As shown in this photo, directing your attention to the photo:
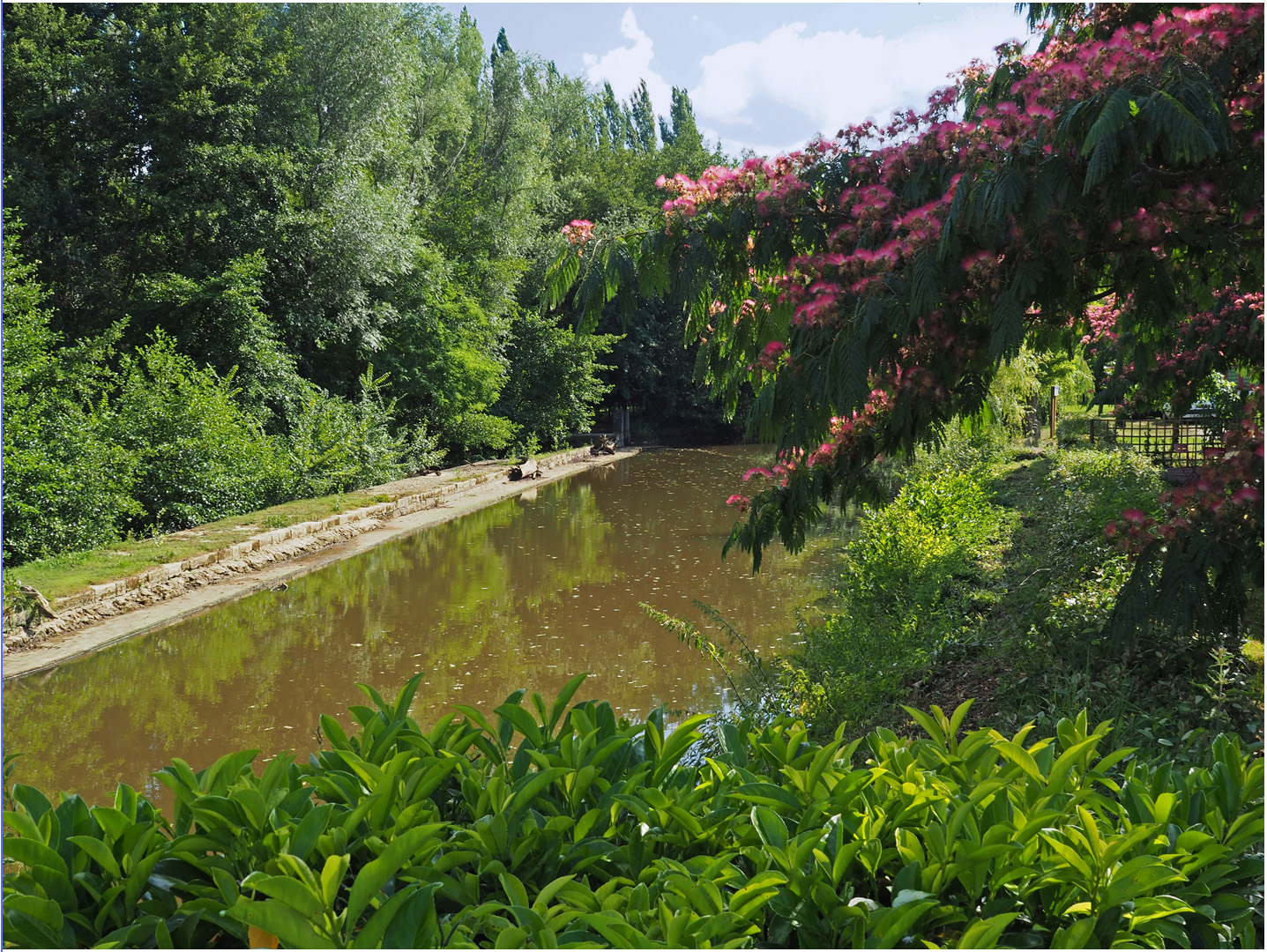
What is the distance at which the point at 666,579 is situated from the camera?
9602 millimetres

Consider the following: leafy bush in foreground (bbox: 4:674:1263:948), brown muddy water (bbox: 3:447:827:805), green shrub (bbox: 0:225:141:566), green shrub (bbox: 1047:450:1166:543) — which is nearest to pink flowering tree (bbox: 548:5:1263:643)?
leafy bush in foreground (bbox: 4:674:1263:948)

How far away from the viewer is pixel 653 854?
1925mm

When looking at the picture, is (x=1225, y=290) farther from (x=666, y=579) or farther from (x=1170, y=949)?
(x=666, y=579)

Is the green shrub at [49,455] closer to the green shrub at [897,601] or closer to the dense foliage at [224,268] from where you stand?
the dense foliage at [224,268]

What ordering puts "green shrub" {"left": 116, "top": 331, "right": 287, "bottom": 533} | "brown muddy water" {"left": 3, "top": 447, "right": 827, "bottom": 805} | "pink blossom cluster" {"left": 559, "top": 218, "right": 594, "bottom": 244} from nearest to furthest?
1. "pink blossom cluster" {"left": 559, "top": 218, "right": 594, "bottom": 244}
2. "brown muddy water" {"left": 3, "top": 447, "right": 827, "bottom": 805}
3. "green shrub" {"left": 116, "top": 331, "right": 287, "bottom": 533}

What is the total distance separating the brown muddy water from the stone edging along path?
0.25m

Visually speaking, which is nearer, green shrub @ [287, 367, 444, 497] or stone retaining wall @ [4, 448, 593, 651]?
stone retaining wall @ [4, 448, 593, 651]

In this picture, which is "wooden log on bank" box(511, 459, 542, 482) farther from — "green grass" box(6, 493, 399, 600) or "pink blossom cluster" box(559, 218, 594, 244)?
"pink blossom cluster" box(559, 218, 594, 244)

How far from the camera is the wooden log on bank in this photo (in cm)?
1917

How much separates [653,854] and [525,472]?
17.8m

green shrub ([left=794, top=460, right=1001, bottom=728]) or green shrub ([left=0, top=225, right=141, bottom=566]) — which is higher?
green shrub ([left=0, top=225, right=141, bottom=566])

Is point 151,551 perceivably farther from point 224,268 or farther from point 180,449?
point 224,268

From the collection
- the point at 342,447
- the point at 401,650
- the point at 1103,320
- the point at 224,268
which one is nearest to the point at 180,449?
the point at 342,447

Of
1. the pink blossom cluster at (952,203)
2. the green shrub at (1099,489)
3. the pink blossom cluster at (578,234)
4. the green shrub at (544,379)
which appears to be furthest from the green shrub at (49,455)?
the green shrub at (544,379)
